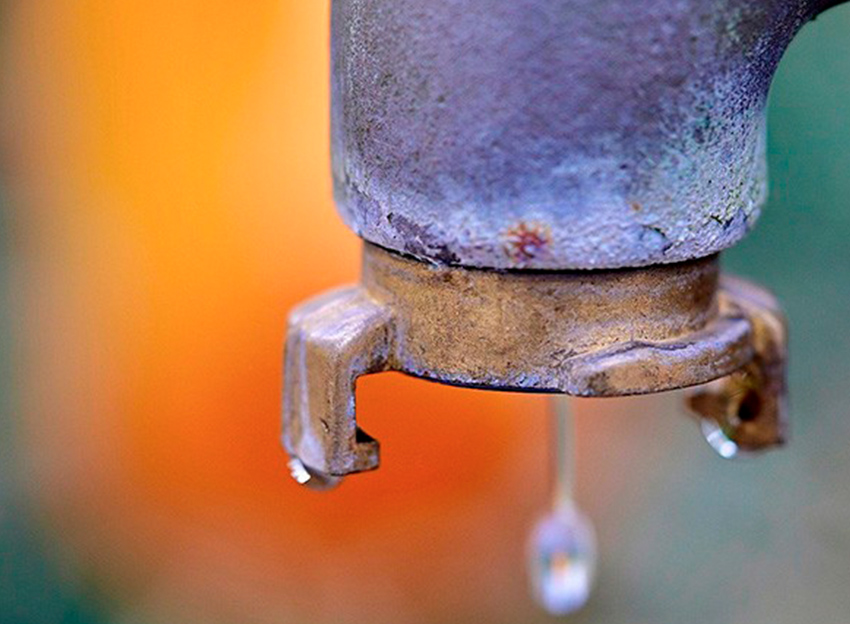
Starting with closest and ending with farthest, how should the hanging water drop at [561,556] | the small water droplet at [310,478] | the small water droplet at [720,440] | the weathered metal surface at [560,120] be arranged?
1. the weathered metal surface at [560,120]
2. the small water droplet at [310,478]
3. the small water droplet at [720,440]
4. the hanging water drop at [561,556]

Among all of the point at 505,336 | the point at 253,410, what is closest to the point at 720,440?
the point at 505,336

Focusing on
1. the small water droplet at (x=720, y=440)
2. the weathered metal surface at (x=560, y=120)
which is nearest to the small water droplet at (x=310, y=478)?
Result: the weathered metal surface at (x=560, y=120)

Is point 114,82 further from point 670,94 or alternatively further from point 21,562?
point 670,94

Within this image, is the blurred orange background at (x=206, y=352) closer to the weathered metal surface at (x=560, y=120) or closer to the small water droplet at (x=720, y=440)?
the small water droplet at (x=720, y=440)

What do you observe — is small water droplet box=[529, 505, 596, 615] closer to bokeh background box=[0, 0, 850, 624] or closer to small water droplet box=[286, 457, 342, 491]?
small water droplet box=[286, 457, 342, 491]

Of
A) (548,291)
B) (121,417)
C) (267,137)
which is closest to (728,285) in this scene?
(548,291)

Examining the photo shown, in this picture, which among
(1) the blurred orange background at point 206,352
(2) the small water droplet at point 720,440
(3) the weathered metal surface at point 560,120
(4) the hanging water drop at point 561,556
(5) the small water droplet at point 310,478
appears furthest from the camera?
(1) the blurred orange background at point 206,352

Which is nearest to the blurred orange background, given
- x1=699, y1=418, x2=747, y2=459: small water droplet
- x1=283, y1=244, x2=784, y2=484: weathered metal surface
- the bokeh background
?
the bokeh background
